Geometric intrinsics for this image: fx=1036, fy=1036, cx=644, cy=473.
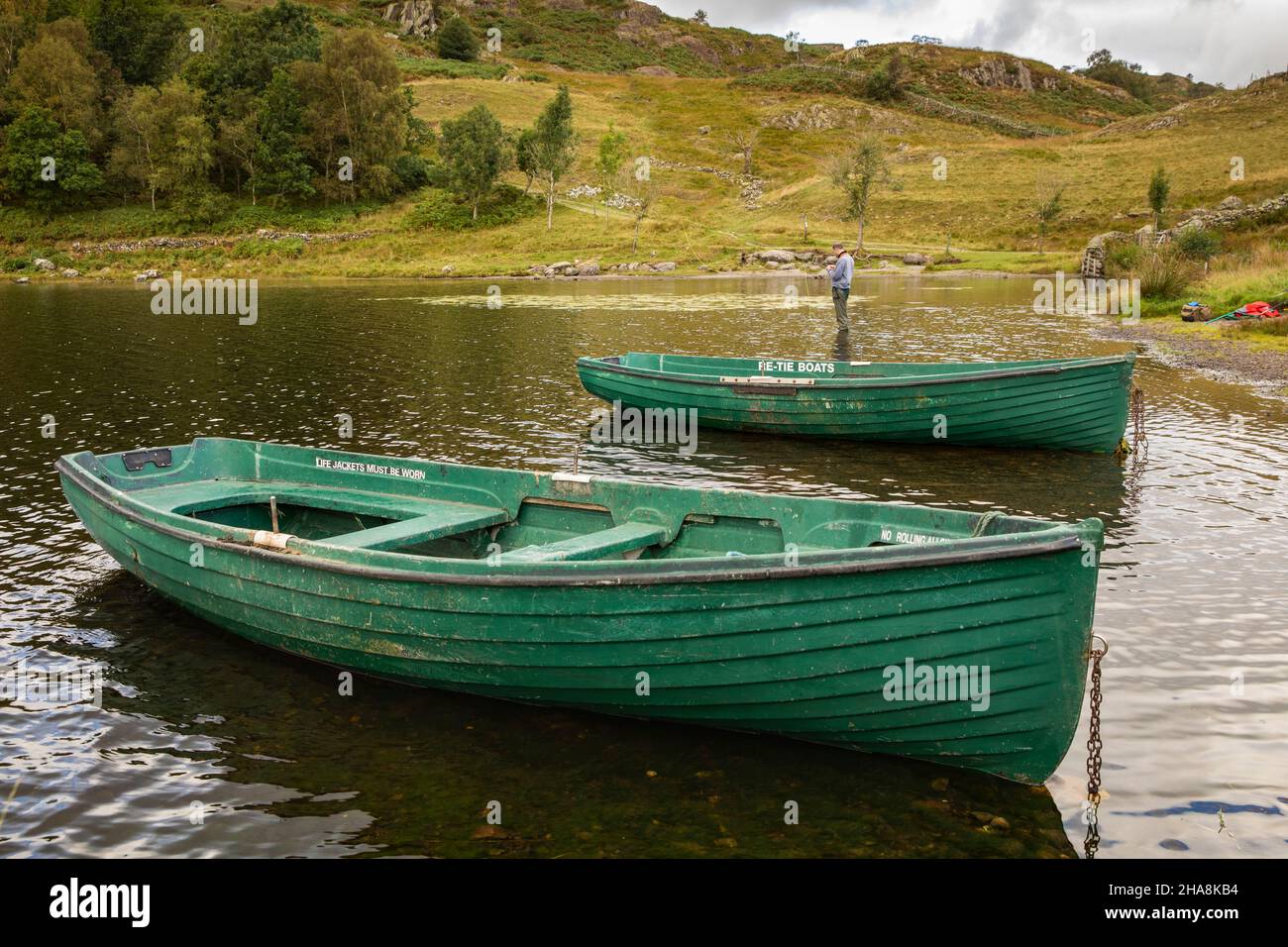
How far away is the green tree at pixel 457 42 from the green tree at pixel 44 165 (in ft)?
246

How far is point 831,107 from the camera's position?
13325cm

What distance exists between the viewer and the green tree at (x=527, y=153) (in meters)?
80.9

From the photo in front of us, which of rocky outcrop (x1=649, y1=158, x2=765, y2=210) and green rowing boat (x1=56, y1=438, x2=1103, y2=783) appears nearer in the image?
green rowing boat (x1=56, y1=438, x2=1103, y2=783)

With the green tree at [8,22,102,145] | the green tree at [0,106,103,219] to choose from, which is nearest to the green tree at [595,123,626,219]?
the green tree at [0,106,103,219]

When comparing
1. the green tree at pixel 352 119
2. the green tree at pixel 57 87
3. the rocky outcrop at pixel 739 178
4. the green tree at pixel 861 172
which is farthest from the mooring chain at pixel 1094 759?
the green tree at pixel 57 87

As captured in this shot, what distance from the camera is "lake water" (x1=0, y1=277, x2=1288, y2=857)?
728 centimetres

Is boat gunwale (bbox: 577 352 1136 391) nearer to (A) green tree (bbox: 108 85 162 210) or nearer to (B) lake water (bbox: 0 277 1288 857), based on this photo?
(B) lake water (bbox: 0 277 1288 857)

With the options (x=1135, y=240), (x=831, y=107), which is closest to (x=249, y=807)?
(x=1135, y=240)

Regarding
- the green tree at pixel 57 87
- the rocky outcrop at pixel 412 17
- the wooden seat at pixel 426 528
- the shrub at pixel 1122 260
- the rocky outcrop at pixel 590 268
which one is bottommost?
the wooden seat at pixel 426 528

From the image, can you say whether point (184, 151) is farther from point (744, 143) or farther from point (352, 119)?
point (744, 143)

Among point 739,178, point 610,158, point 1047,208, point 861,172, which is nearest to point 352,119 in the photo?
point 610,158

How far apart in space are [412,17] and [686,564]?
180292 mm

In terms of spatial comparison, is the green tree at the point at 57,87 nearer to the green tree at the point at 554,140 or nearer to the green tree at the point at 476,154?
the green tree at the point at 476,154

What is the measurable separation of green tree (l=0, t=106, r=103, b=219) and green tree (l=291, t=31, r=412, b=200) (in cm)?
1790
